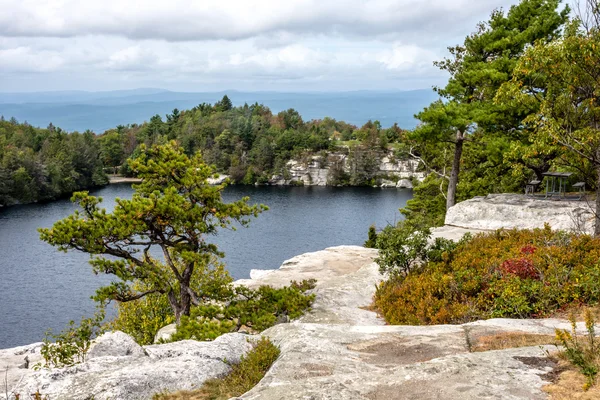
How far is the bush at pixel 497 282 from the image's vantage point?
13141 mm

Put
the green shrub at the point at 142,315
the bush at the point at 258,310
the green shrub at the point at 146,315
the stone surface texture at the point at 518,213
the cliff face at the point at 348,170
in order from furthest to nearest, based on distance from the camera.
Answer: the cliff face at the point at 348,170, the green shrub at the point at 142,315, the green shrub at the point at 146,315, the stone surface texture at the point at 518,213, the bush at the point at 258,310

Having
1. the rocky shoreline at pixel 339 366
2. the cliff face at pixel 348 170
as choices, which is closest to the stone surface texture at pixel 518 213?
the rocky shoreline at pixel 339 366

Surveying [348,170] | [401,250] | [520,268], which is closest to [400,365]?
[520,268]

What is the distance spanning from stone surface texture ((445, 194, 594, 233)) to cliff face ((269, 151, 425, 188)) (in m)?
101

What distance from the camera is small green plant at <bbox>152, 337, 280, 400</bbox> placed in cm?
768

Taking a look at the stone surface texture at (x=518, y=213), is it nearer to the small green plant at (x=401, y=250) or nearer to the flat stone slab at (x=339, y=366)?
the small green plant at (x=401, y=250)

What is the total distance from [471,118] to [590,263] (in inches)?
584

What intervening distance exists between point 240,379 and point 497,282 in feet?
30.0

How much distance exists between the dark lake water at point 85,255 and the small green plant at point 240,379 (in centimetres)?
3248

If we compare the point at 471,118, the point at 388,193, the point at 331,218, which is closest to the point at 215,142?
the point at 388,193

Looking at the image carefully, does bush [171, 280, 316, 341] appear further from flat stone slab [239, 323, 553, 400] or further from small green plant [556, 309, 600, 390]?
small green plant [556, 309, 600, 390]

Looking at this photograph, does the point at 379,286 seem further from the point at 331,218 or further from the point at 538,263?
the point at 331,218

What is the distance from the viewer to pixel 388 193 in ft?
381

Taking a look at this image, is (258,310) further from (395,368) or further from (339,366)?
(395,368)
